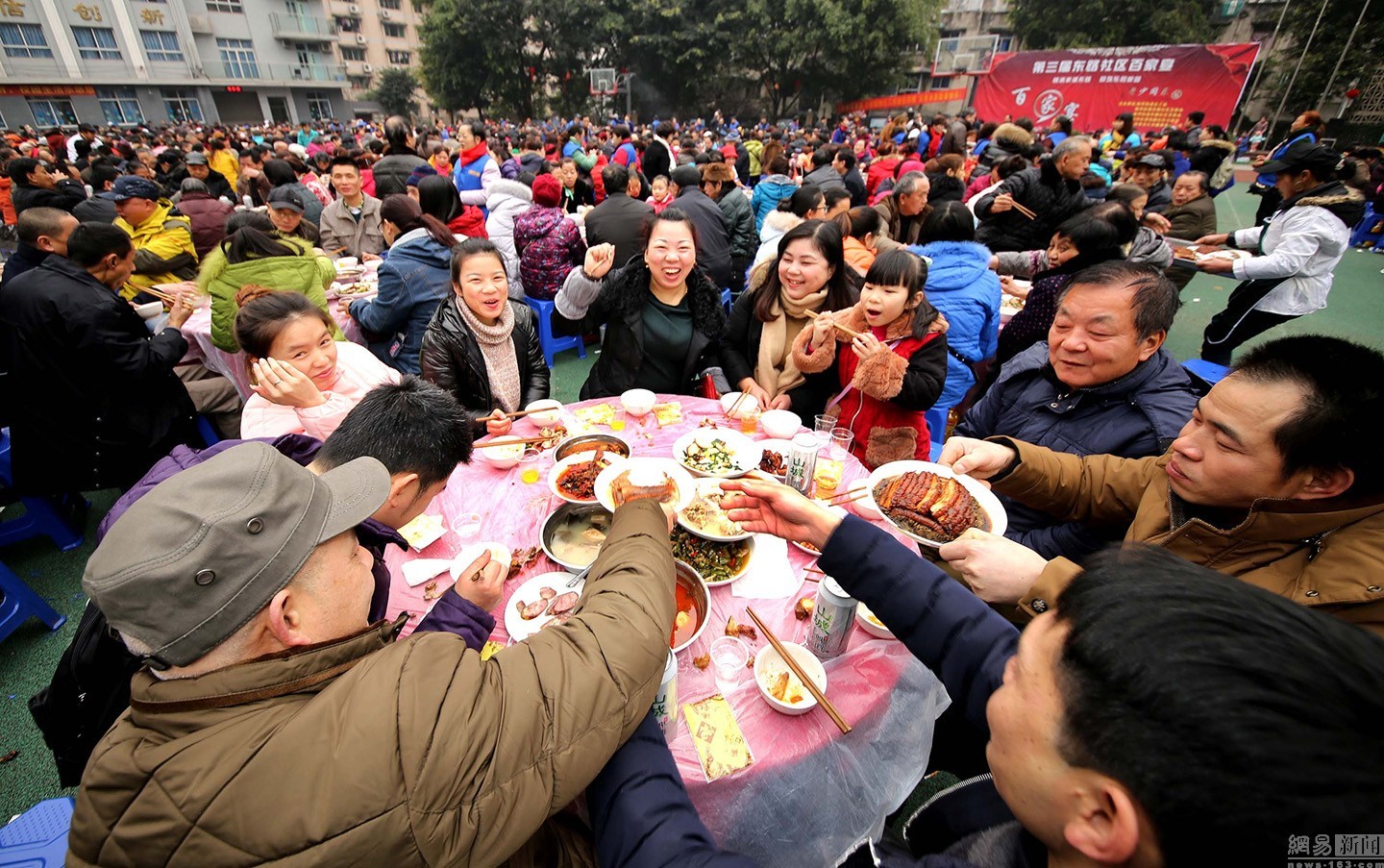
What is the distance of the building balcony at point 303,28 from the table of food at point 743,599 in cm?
5711

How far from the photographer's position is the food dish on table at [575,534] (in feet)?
7.04

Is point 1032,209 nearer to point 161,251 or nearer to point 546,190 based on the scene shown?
A: point 546,190

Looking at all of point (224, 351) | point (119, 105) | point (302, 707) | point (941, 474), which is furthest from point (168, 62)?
point (941, 474)

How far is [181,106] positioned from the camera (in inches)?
1481

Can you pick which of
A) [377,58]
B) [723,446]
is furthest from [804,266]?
[377,58]

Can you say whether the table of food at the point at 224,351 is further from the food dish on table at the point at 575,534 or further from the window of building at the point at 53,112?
the window of building at the point at 53,112

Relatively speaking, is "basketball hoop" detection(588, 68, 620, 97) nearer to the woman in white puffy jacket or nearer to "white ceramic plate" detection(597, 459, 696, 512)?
the woman in white puffy jacket

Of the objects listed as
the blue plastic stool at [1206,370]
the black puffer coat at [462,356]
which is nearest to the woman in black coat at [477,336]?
the black puffer coat at [462,356]

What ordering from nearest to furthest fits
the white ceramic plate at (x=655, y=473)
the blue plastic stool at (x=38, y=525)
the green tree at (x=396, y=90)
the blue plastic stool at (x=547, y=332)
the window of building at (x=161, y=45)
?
the white ceramic plate at (x=655, y=473)
the blue plastic stool at (x=38, y=525)
the blue plastic stool at (x=547, y=332)
the window of building at (x=161, y=45)
the green tree at (x=396, y=90)

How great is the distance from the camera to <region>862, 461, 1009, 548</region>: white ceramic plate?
2150mm

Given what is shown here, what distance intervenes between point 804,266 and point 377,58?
60.7m

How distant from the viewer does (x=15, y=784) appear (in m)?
2.58

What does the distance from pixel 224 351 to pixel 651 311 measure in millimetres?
3620

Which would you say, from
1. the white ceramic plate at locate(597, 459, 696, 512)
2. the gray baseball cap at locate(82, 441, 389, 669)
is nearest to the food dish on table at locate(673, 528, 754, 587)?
the white ceramic plate at locate(597, 459, 696, 512)
